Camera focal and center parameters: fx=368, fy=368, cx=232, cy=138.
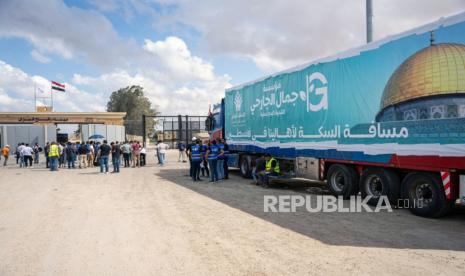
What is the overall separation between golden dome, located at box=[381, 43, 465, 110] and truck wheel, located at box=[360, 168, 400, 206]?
159 cm

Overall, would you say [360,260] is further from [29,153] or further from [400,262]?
[29,153]

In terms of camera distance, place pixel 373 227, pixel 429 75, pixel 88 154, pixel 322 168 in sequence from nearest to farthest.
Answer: pixel 373 227 < pixel 429 75 < pixel 322 168 < pixel 88 154

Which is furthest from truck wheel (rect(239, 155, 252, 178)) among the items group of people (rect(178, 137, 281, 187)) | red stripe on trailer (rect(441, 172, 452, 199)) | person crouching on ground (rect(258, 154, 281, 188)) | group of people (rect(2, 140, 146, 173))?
red stripe on trailer (rect(441, 172, 452, 199))

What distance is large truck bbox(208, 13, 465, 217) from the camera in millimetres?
6879

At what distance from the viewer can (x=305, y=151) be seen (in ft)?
36.2

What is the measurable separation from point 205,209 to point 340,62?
5.09 meters

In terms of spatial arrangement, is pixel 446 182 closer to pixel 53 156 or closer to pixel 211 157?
pixel 211 157

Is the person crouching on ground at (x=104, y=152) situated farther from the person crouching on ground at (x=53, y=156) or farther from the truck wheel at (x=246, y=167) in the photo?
the truck wheel at (x=246, y=167)

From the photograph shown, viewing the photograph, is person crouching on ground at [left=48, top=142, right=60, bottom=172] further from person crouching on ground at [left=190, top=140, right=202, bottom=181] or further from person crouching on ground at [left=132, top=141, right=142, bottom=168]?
person crouching on ground at [left=190, top=140, right=202, bottom=181]

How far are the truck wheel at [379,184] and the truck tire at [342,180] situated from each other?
34 cm

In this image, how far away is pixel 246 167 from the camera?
15.3 metres

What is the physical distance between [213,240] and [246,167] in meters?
9.17

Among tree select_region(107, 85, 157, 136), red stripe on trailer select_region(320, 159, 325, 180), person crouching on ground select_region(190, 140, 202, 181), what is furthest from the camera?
tree select_region(107, 85, 157, 136)

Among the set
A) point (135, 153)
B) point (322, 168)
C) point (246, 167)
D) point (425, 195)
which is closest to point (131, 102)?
point (135, 153)
